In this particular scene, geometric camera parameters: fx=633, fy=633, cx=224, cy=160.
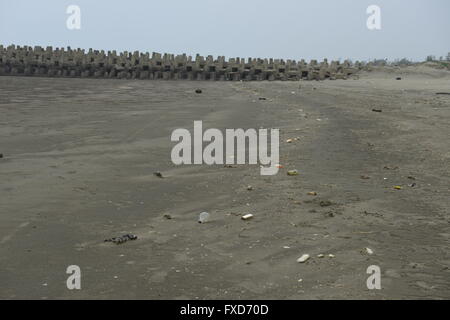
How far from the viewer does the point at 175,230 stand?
504cm

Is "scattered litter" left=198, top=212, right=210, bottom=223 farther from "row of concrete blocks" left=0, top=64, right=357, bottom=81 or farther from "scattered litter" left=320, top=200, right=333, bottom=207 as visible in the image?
"row of concrete blocks" left=0, top=64, right=357, bottom=81

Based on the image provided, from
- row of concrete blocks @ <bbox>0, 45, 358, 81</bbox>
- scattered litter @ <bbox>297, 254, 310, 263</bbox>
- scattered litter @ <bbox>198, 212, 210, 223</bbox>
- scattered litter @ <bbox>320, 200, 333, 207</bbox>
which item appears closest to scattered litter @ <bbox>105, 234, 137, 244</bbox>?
scattered litter @ <bbox>198, 212, 210, 223</bbox>

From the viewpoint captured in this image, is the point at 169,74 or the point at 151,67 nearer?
the point at 169,74

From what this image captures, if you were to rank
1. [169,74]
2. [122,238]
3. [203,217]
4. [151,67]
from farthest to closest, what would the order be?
[151,67], [169,74], [203,217], [122,238]

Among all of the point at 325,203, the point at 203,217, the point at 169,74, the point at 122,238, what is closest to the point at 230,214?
the point at 203,217

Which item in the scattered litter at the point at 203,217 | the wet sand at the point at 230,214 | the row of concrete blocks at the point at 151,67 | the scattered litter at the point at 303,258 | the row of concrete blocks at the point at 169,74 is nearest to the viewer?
the wet sand at the point at 230,214

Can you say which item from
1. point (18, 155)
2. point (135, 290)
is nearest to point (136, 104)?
point (18, 155)

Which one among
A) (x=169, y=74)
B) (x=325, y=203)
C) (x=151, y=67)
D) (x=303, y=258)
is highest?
(x=151, y=67)

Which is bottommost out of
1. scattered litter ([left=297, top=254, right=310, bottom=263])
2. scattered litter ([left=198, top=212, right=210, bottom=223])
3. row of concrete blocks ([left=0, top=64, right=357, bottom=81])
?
scattered litter ([left=297, top=254, right=310, bottom=263])

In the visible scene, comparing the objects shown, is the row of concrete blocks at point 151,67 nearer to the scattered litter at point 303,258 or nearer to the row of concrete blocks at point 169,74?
the row of concrete blocks at point 169,74

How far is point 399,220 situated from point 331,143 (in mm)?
3145

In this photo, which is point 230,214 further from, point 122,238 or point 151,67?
point 151,67

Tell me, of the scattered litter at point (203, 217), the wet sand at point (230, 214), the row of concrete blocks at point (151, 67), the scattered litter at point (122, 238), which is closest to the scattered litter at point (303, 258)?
the wet sand at point (230, 214)

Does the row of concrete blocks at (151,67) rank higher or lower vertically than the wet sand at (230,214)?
higher
